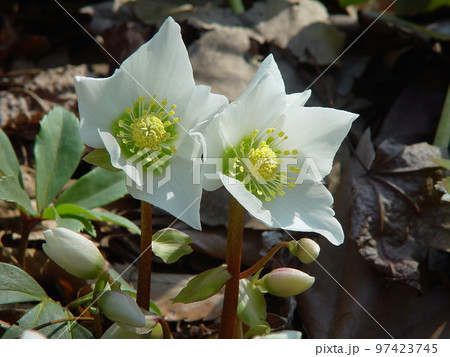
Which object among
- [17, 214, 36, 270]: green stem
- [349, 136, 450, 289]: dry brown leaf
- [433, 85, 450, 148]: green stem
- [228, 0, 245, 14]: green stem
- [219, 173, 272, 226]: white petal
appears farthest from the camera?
[228, 0, 245, 14]: green stem

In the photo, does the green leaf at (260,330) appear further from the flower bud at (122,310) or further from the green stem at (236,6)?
the green stem at (236,6)

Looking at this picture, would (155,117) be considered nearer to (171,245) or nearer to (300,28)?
(171,245)

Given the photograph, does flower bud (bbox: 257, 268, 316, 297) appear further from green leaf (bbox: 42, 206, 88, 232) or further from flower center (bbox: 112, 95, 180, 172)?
green leaf (bbox: 42, 206, 88, 232)

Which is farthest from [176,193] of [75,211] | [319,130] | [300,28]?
[300,28]

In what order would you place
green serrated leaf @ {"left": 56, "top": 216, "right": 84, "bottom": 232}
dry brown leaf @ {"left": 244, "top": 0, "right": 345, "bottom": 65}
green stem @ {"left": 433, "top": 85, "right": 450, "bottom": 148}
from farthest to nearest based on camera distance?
1. dry brown leaf @ {"left": 244, "top": 0, "right": 345, "bottom": 65}
2. green stem @ {"left": 433, "top": 85, "right": 450, "bottom": 148}
3. green serrated leaf @ {"left": 56, "top": 216, "right": 84, "bottom": 232}

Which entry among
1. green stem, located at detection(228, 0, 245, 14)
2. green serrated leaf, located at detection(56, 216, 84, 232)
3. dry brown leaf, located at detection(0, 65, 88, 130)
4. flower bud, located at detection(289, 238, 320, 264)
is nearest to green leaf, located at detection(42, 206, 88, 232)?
green serrated leaf, located at detection(56, 216, 84, 232)

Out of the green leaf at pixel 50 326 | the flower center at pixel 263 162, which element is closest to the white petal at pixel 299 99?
the flower center at pixel 263 162
